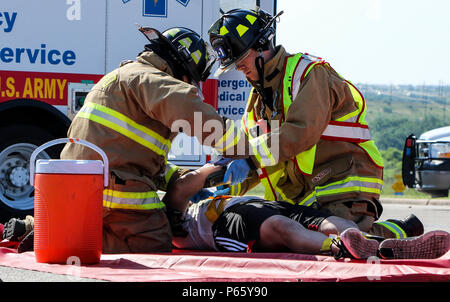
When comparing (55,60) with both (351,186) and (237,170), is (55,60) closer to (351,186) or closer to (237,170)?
(237,170)

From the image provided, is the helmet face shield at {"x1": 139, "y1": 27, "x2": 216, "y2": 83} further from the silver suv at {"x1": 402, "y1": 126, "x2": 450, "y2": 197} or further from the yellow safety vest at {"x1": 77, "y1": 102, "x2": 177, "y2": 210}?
the silver suv at {"x1": 402, "y1": 126, "x2": 450, "y2": 197}

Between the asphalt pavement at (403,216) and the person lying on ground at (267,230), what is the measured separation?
1292 mm

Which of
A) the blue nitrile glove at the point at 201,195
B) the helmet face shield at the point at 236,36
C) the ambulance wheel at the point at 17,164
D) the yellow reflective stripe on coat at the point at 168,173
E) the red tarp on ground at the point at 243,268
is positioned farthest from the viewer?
the ambulance wheel at the point at 17,164

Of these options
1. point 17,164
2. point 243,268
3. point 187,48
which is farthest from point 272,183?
point 17,164

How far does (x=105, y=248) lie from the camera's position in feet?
16.8

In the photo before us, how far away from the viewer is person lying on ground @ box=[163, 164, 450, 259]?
14.6ft

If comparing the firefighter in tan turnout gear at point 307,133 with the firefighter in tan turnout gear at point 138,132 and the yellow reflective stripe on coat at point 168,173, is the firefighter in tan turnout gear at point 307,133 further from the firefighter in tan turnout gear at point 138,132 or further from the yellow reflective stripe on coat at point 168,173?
the yellow reflective stripe on coat at point 168,173

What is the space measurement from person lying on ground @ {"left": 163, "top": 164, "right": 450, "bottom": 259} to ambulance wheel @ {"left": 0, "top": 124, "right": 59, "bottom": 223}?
2866 millimetres

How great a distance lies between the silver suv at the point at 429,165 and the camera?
12000mm

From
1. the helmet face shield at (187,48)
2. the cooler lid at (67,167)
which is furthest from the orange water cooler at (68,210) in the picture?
the helmet face shield at (187,48)

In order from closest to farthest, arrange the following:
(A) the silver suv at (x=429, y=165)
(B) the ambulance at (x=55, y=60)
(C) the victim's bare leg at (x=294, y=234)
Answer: (C) the victim's bare leg at (x=294, y=234), (B) the ambulance at (x=55, y=60), (A) the silver suv at (x=429, y=165)
